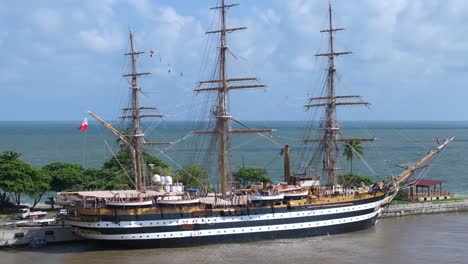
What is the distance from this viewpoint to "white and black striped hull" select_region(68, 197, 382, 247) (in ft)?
135

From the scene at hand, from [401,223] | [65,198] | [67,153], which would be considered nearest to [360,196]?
[401,223]

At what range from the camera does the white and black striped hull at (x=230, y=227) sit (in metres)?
41.1

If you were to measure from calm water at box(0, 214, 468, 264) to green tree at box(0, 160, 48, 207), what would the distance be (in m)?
8.49

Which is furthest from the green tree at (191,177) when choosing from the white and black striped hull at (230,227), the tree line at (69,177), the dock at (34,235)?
the dock at (34,235)

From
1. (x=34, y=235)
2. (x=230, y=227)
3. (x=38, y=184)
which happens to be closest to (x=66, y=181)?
(x=38, y=184)

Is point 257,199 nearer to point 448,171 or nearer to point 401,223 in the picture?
point 401,223

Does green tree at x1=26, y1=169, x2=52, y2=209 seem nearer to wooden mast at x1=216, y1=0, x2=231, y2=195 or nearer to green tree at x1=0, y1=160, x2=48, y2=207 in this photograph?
green tree at x1=0, y1=160, x2=48, y2=207

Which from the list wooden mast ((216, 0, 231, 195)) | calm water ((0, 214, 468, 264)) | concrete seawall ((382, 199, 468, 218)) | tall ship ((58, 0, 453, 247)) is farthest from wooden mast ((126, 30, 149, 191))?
concrete seawall ((382, 199, 468, 218))

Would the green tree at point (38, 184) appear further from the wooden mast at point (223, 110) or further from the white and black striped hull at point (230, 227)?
the wooden mast at point (223, 110)

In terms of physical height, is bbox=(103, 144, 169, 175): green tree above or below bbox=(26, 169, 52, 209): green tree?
above

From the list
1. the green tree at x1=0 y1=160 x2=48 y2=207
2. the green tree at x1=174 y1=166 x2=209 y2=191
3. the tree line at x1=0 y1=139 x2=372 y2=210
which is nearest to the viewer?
the green tree at x1=0 y1=160 x2=48 y2=207

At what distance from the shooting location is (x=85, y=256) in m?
39.6

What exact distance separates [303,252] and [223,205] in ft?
22.2

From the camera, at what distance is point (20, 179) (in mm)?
48906
